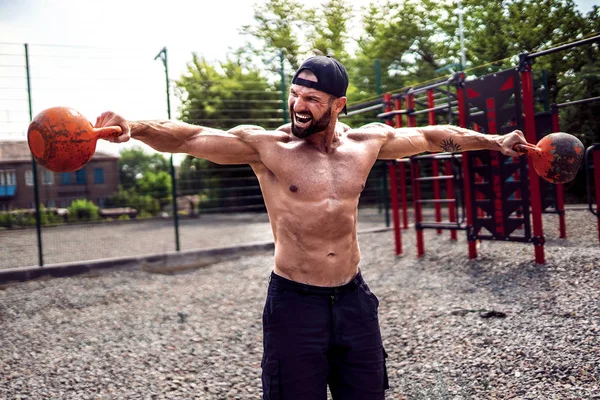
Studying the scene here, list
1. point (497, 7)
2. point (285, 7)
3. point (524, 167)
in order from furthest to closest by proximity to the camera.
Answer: point (285, 7) < point (497, 7) < point (524, 167)

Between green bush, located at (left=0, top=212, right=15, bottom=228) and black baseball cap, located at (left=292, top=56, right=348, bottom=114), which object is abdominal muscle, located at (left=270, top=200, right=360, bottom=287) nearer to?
black baseball cap, located at (left=292, top=56, right=348, bottom=114)

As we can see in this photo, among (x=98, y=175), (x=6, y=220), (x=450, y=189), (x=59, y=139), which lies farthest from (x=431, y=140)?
(x=98, y=175)

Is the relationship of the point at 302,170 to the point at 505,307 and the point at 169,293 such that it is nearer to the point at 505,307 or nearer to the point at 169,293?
the point at 505,307

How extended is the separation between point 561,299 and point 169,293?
14.2 ft

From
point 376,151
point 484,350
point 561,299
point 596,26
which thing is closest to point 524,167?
point 561,299

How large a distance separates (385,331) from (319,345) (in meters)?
2.28

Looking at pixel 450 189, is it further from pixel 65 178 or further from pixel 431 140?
pixel 65 178

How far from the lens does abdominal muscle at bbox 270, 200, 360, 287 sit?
7.38 ft

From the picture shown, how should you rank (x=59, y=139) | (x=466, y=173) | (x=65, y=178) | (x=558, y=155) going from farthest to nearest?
(x=65, y=178) < (x=466, y=173) < (x=558, y=155) < (x=59, y=139)

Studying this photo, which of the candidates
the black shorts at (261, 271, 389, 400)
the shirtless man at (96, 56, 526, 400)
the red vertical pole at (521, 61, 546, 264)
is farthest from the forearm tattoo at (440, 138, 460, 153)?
the red vertical pole at (521, 61, 546, 264)

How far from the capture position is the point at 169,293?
20.6 ft

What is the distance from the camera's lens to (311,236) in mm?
2273

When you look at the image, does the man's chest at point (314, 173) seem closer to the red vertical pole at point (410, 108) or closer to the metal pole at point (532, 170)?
the metal pole at point (532, 170)

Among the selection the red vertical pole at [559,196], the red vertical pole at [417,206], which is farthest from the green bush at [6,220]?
the red vertical pole at [559,196]
